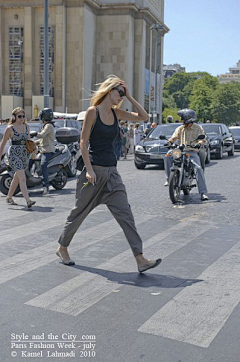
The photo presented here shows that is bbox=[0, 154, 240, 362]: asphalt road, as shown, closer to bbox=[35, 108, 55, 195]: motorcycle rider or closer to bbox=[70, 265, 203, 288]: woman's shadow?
bbox=[70, 265, 203, 288]: woman's shadow

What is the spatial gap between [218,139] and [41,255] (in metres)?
17.9

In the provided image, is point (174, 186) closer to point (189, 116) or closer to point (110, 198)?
point (189, 116)

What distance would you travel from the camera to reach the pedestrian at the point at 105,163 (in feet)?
17.6

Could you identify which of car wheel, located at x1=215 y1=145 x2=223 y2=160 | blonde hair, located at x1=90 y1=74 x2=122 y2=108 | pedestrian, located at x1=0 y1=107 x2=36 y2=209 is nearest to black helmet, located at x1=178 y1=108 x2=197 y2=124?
pedestrian, located at x1=0 y1=107 x2=36 y2=209

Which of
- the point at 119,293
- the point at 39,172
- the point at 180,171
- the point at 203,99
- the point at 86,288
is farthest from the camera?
the point at 203,99

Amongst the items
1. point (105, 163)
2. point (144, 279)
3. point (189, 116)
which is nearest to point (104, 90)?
point (105, 163)

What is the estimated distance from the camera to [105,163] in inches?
217

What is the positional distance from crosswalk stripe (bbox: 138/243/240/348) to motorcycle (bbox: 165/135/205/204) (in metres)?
4.76

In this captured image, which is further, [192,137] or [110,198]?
[192,137]

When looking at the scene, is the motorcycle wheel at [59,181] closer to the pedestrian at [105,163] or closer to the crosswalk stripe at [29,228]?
the crosswalk stripe at [29,228]

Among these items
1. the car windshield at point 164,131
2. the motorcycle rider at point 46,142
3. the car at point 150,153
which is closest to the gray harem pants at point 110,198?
the motorcycle rider at point 46,142

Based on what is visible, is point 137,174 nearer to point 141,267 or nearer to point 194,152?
point 194,152

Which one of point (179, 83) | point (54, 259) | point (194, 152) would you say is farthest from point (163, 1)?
point (54, 259)

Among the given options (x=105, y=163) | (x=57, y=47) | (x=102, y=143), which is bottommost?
(x=105, y=163)
